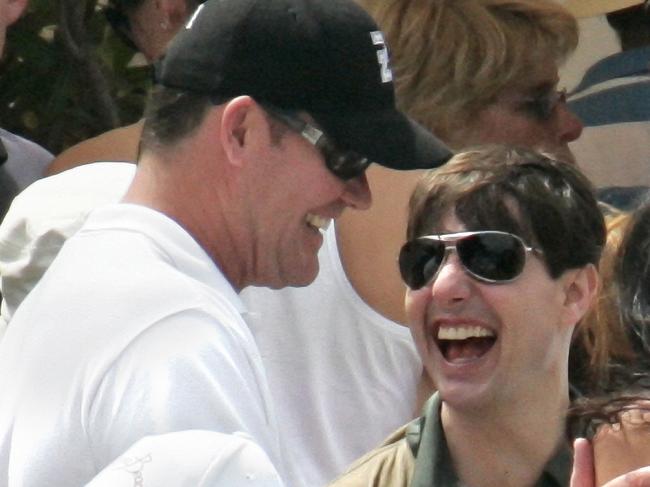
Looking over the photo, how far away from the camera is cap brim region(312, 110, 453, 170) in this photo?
7.18 feet

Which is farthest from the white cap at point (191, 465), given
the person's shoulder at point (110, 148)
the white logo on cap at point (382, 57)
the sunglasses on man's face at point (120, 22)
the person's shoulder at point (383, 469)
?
the sunglasses on man's face at point (120, 22)

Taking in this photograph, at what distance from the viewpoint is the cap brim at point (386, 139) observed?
219 centimetres

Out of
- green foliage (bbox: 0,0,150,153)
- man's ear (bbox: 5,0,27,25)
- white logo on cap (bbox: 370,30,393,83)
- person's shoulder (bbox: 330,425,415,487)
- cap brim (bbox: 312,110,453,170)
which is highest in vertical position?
white logo on cap (bbox: 370,30,393,83)

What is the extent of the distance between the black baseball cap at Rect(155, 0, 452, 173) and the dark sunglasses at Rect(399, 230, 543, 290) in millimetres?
492

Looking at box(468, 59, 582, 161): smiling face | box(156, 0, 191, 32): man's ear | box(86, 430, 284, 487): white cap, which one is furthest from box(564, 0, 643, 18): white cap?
box(86, 430, 284, 487): white cap

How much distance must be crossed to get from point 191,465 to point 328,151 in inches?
31.4

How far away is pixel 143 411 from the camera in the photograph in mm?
1852

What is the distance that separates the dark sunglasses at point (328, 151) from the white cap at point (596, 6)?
171 centimetres

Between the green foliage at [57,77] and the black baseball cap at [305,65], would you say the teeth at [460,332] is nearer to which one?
the black baseball cap at [305,65]

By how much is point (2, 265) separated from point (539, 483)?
0.93 meters

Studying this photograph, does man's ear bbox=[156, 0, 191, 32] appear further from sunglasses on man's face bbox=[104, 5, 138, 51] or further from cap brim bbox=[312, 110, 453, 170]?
cap brim bbox=[312, 110, 453, 170]

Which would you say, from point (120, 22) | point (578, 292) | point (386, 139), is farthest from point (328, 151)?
point (120, 22)

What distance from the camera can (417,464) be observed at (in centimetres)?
A: 257

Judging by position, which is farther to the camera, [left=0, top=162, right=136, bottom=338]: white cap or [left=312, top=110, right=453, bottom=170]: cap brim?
[left=0, top=162, right=136, bottom=338]: white cap
